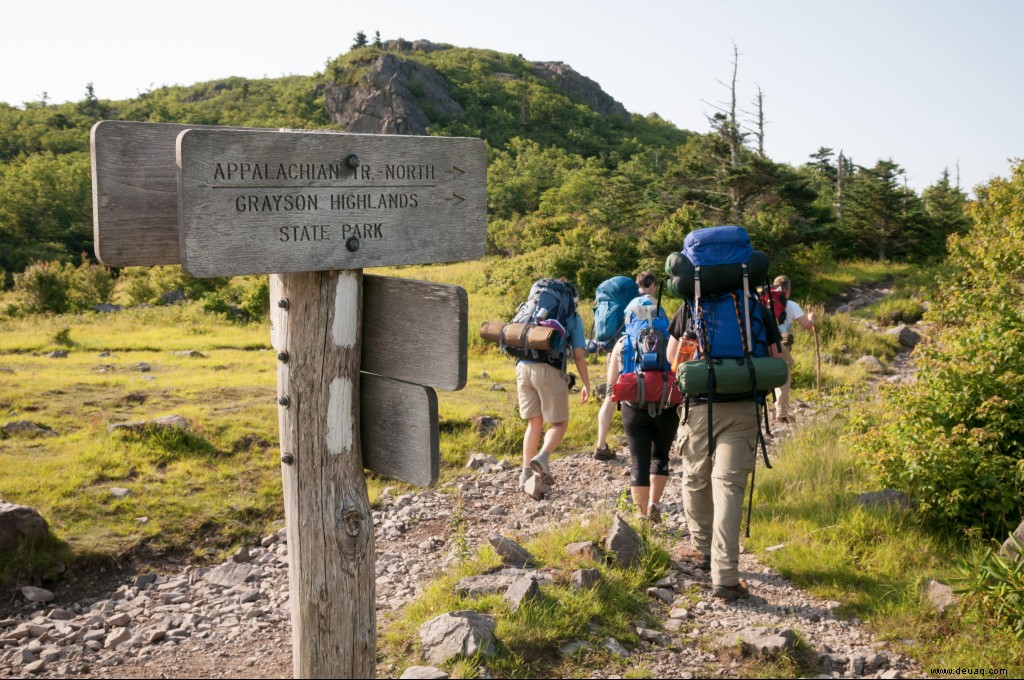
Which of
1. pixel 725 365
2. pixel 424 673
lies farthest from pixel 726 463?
pixel 424 673

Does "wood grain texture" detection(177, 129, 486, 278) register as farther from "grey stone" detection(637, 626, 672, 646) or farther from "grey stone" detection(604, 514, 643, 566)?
"grey stone" detection(604, 514, 643, 566)

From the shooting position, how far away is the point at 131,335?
16406 mm

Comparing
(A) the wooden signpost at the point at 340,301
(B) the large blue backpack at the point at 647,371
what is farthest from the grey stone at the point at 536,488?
(A) the wooden signpost at the point at 340,301

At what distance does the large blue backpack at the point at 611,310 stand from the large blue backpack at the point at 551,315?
42cm

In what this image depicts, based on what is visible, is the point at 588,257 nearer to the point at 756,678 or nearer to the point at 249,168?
the point at 756,678

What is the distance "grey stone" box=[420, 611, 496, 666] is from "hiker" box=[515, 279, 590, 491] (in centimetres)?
289

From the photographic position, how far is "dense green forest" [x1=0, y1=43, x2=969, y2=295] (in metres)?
23.3

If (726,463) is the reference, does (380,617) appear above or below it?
below

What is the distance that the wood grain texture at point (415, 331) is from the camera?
232 cm

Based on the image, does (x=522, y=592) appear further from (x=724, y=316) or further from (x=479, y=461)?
(x=479, y=461)

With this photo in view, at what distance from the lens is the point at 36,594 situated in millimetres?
5254

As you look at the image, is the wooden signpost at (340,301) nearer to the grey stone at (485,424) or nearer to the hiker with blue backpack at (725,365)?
the hiker with blue backpack at (725,365)
